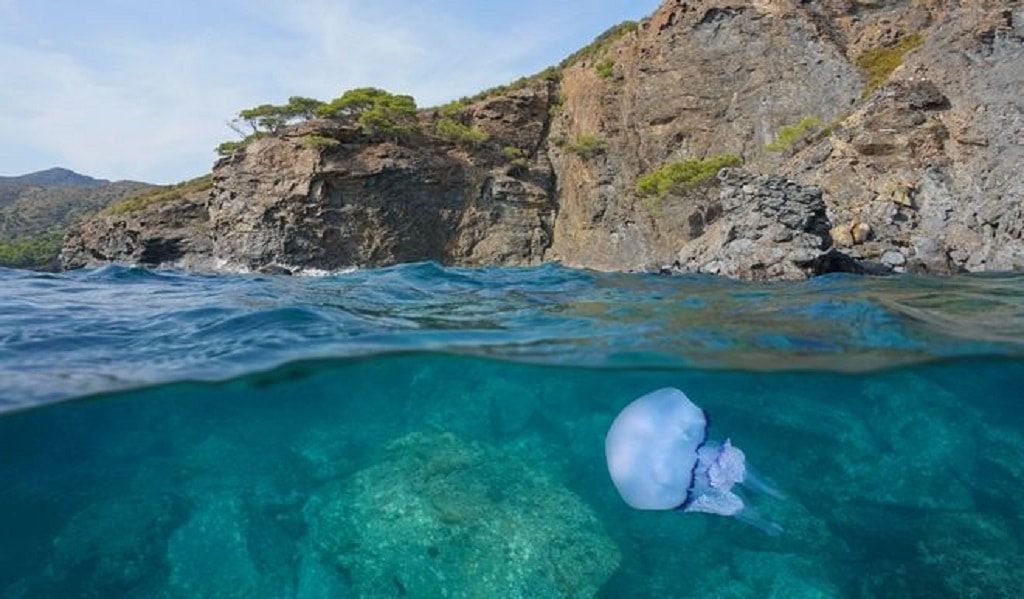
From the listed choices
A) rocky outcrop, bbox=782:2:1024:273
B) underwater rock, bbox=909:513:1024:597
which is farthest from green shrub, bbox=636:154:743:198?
underwater rock, bbox=909:513:1024:597

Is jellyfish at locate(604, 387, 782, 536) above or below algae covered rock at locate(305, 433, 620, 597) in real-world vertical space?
above

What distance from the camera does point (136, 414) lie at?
5441 millimetres

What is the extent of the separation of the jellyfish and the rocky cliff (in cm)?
1270

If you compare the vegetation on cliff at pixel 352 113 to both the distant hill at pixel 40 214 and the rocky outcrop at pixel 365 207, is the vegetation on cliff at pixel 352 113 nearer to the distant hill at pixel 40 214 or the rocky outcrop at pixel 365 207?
the rocky outcrop at pixel 365 207

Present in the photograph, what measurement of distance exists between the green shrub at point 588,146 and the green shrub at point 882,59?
11.8 metres

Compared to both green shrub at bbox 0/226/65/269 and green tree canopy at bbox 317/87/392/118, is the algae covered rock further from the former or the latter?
green shrub at bbox 0/226/65/269

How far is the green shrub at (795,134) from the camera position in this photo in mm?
26823

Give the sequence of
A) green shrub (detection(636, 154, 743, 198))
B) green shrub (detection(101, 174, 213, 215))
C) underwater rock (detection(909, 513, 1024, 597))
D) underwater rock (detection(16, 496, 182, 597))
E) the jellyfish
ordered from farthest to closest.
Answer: green shrub (detection(101, 174, 213, 215)), green shrub (detection(636, 154, 743, 198)), underwater rock (detection(909, 513, 1024, 597)), underwater rock (detection(16, 496, 182, 597)), the jellyfish

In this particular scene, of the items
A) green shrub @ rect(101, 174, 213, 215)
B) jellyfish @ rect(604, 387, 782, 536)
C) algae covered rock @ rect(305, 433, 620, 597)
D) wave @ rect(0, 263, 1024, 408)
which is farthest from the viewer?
green shrub @ rect(101, 174, 213, 215)

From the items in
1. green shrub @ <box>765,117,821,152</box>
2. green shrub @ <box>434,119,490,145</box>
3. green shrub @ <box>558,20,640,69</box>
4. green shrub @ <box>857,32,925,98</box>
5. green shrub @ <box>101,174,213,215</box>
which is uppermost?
green shrub @ <box>558,20,640,69</box>

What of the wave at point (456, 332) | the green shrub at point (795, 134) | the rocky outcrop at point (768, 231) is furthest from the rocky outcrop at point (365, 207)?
the wave at point (456, 332)

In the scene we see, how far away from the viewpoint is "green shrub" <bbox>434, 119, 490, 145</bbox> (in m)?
36.6

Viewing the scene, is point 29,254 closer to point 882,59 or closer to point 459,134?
point 459,134

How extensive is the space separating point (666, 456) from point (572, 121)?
116 feet
